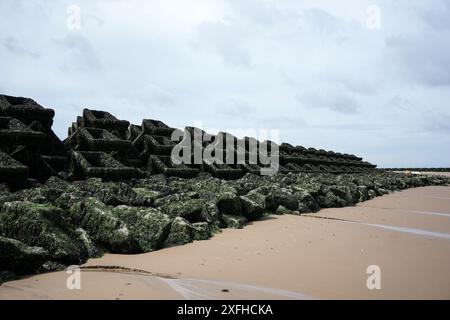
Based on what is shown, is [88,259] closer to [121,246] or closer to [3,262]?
[121,246]

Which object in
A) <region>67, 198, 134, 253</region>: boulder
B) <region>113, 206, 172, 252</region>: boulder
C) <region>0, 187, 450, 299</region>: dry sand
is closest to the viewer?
<region>0, 187, 450, 299</region>: dry sand

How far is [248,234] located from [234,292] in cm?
243

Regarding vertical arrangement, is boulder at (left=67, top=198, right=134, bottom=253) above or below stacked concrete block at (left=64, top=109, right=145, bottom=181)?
below

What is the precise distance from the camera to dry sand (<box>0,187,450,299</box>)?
3.53m

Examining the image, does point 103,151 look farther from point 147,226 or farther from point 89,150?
point 147,226

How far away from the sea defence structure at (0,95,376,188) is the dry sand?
3265 millimetres

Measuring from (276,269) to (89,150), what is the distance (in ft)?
20.3

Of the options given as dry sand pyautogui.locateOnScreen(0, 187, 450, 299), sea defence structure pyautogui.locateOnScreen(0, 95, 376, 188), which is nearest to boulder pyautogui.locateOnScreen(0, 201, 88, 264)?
dry sand pyautogui.locateOnScreen(0, 187, 450, 299)

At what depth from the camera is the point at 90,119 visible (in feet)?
32.6

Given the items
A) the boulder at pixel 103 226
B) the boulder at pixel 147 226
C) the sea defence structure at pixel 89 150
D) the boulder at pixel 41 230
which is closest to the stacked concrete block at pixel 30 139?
the sea defence structure at pixel 89 150

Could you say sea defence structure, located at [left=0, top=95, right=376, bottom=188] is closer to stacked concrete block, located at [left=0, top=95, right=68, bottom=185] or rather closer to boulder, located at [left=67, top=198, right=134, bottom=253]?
stacked concrete block, located at [left=0, top=95, right=68, bottom=185]

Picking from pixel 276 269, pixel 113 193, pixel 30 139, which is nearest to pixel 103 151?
pixel 30 139
